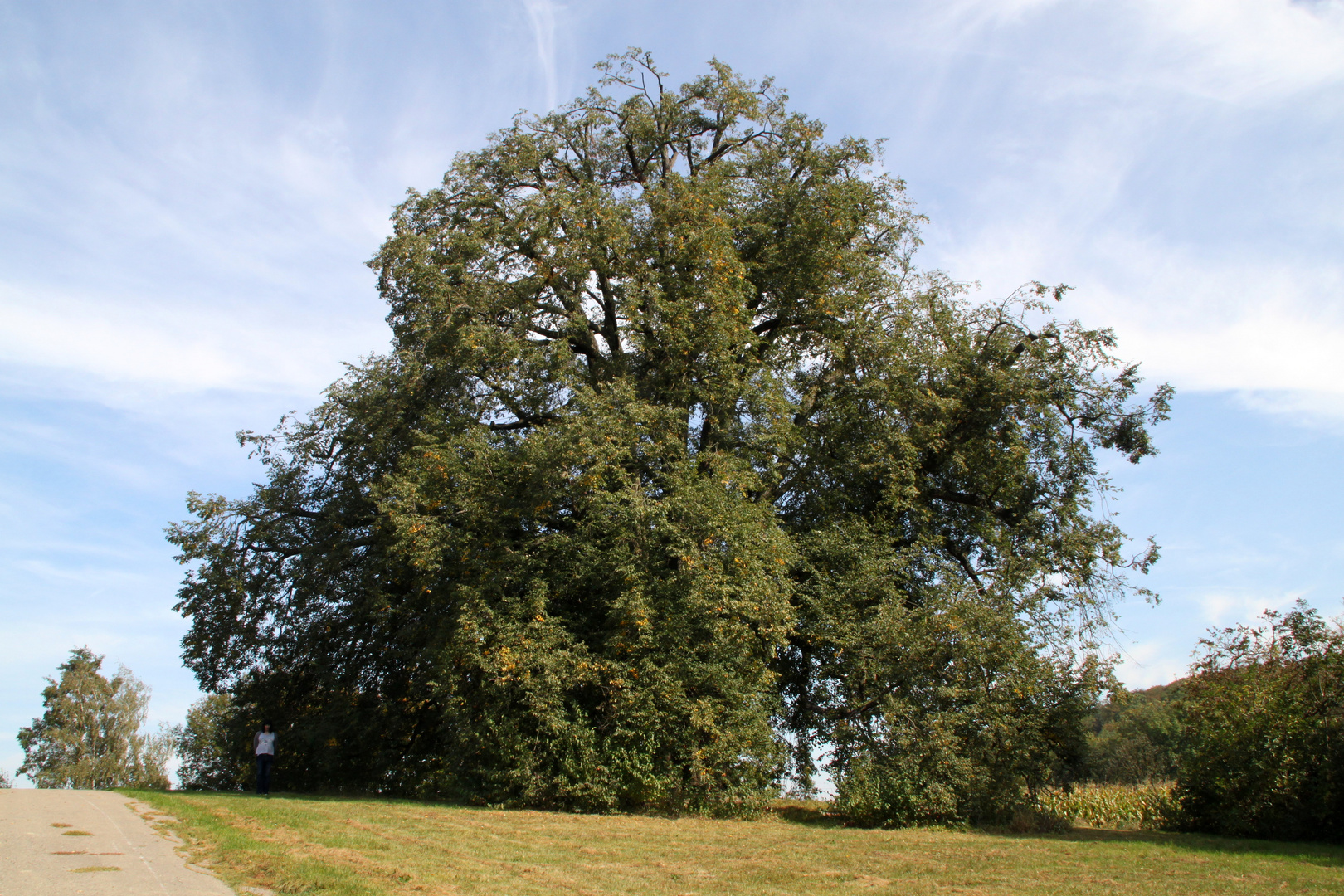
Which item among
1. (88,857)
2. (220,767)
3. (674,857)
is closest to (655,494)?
(674,857)

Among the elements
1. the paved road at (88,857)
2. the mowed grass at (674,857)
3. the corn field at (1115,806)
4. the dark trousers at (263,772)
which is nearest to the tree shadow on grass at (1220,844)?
the mowed grass at (674,857)

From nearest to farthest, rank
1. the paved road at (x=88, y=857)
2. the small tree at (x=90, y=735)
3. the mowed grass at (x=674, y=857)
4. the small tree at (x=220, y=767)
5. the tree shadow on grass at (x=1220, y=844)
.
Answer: the paved road at (x=88, y=857) < the mowed grass at (x=674, y=857) < the tree shadow on grass at (x=1220, y=844) < the small tree at (x=220, y=767) < the small tree at (x=90, y=735)

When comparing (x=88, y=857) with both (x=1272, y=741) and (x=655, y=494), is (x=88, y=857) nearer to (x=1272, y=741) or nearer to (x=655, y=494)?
(x=655, y=494)

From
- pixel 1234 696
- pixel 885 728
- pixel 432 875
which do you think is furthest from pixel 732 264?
pixel 432 875

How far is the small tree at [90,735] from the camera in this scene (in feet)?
146

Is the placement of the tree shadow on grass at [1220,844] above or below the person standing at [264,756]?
below

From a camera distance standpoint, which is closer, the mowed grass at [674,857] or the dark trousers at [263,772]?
the mowed grass at [674,857]

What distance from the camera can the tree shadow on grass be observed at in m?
11.1

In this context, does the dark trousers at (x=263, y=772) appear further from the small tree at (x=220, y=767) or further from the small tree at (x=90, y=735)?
the small tree at (x=90, y=735)

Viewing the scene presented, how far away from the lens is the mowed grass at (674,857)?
7.94m

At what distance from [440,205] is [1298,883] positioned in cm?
2037

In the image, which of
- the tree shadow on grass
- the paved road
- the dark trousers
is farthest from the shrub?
the dark trousers

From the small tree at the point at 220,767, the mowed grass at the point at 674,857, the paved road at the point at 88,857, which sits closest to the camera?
the paved road at the point at 88,857

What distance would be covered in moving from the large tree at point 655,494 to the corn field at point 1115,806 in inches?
52.0
